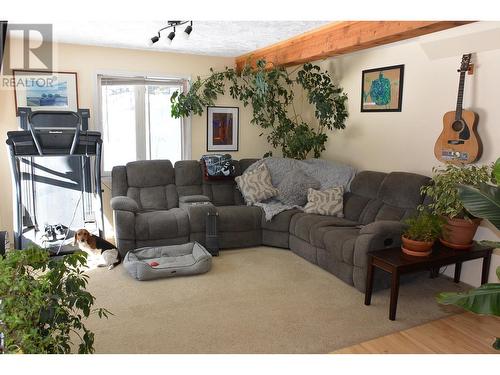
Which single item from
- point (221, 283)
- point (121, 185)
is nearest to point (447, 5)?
point (221, 283)

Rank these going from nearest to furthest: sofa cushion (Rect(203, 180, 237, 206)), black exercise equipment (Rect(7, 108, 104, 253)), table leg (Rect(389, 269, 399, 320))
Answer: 1. table leg (Rect(389, 269, 399, 320))
2. black exercise equipment (Rect(7, 108, 104, 253))
3. sofa cushion (Rect(203, 180, 237, 206))

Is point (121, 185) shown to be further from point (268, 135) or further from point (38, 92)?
point (268, 135)

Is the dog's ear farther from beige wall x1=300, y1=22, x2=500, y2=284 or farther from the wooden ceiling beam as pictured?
beige wall x1=300, y1=22, x2=500, y2=284

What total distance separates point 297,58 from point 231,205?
1.94 meters

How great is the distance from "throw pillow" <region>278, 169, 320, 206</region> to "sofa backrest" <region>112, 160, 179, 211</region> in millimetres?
1304

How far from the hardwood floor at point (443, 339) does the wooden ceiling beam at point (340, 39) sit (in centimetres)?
214

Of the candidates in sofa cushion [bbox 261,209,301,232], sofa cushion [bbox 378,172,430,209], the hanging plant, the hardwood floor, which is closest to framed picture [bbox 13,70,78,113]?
the hanging plant

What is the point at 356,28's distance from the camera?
335 centimetres

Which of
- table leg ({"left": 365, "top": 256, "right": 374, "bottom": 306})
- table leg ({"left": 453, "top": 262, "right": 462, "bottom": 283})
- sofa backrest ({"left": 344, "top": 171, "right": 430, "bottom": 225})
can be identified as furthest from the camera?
sofa backrest ({"left": 344, "top": 171, "right": 430, "bottom": 225})

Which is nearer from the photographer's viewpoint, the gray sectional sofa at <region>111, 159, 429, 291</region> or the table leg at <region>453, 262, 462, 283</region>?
the gray sectional sofa at <region>111, 159, 429, 291</region>

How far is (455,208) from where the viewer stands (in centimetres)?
310

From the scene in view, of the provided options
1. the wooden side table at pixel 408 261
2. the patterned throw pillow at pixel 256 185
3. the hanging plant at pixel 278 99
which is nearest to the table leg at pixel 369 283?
the wooden side table at pixel 408 261

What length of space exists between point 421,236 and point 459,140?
1102mm

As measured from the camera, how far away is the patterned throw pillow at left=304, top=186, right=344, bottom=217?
4293 millimetres
